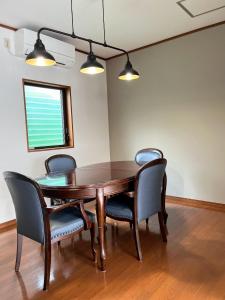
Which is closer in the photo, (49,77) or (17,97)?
(17,97)

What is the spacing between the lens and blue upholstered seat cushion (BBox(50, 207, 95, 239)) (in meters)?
1.91


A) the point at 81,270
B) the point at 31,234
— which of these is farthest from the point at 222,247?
the point at 31,234

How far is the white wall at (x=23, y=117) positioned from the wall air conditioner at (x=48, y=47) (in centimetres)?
14

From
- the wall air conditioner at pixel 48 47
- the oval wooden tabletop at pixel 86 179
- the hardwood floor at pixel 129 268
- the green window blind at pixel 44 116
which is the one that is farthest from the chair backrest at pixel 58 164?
the wall air conditioner at pixel 48 47

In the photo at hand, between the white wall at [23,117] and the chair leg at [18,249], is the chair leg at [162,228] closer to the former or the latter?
the chair leg at [18,249]

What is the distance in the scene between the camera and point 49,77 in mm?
3596

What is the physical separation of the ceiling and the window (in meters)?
0.81

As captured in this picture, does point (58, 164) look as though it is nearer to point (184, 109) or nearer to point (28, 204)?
point (28, 204)

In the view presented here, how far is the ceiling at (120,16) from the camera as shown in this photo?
104 inches

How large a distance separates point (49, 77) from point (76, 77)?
1.77 feet

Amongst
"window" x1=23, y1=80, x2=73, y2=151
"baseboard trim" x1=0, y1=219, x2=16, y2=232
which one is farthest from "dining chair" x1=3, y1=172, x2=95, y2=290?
"window" x1=23, y1=80, x2=73, y2=151

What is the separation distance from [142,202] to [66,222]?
28.1 inches

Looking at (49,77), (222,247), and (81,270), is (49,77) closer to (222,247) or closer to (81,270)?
(81,270)

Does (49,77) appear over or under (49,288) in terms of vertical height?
over
